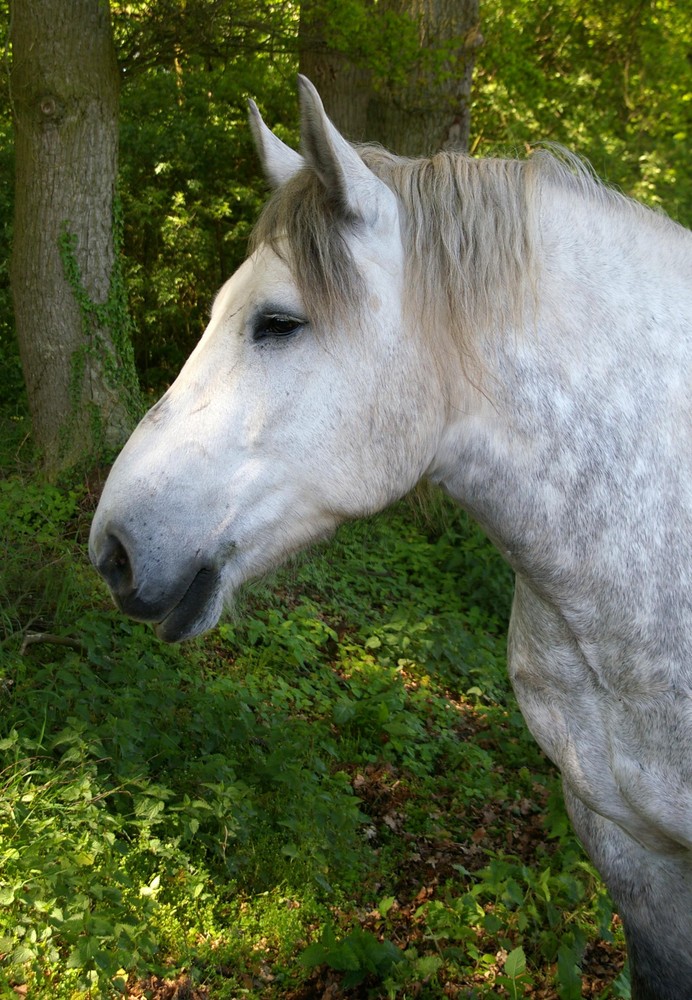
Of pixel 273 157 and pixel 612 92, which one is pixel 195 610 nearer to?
pixel 273 157

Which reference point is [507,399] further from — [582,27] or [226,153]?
[582,27]

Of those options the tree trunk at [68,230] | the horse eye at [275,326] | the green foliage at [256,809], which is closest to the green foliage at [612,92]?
the tree trunk at [68,230]

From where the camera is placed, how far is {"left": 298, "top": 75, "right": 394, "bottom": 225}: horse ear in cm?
178

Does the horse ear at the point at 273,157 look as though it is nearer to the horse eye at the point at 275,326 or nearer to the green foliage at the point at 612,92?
the horse eye at the point at 275,326

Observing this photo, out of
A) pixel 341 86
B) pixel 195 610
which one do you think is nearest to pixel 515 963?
pixel 195 610

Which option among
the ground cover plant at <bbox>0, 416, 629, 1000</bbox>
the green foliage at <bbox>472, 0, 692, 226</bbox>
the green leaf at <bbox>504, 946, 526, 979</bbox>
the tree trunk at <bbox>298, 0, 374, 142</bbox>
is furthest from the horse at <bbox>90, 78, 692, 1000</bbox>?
the green foliage at <bbox>472, 0, 692, 226</bbox>

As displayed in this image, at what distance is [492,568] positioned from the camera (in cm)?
694

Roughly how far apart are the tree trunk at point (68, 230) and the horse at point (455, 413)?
450 centimetres

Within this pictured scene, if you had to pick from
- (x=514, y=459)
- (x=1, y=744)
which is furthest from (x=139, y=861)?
(x=514, y=459)

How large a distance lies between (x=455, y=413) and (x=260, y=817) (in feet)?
7.70

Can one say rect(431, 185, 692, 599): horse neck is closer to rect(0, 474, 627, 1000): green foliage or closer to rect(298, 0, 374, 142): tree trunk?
rect(0, 474, 627, 1000): green foliage

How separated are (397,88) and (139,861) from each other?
251 inches

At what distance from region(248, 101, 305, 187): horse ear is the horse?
133 mm

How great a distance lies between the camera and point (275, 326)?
1933mm
